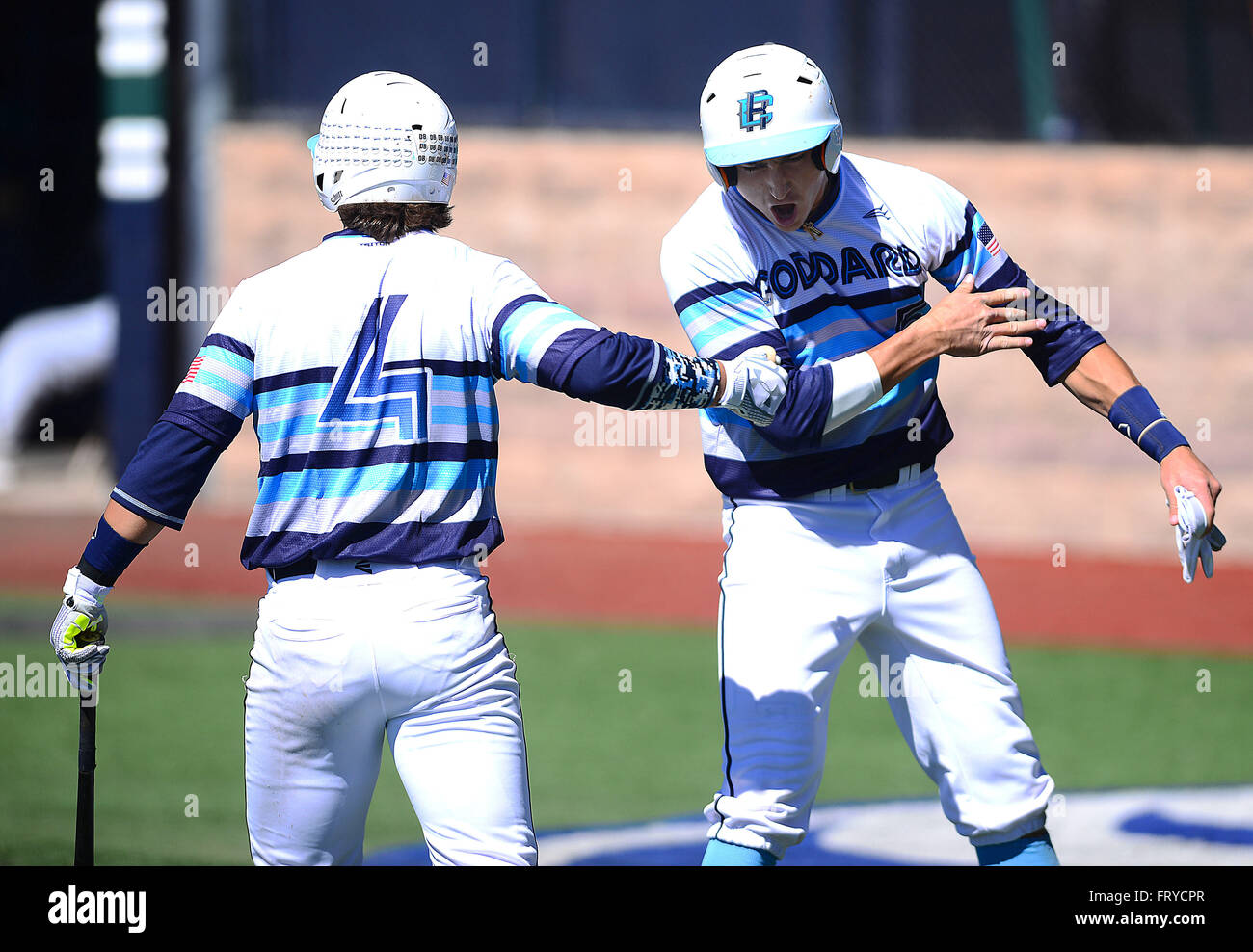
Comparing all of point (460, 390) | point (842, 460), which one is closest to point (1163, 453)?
point (842, 460)

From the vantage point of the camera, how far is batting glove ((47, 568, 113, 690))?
3.35 m

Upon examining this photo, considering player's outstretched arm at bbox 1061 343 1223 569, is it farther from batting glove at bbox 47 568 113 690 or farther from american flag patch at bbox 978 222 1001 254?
batting glove at bbox 47 568 113 690

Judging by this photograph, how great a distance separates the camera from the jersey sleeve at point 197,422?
10.1ft

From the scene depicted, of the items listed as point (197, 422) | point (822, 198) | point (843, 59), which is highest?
point (843, 59)

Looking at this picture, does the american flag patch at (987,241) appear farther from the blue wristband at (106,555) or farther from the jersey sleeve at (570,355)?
the blue wristband at (106,555)

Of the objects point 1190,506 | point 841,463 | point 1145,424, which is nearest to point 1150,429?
point 1145,424

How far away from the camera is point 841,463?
374 centimetres

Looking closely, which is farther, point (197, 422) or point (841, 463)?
point (841, 463)

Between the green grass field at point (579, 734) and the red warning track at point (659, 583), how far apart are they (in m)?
0.53

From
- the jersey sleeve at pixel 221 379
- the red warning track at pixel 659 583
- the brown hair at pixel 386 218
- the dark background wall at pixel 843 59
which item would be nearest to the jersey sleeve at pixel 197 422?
the jersey sleeve at pixel 221 379

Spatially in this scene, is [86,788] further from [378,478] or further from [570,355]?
[570,355]

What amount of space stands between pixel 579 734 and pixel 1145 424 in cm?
357

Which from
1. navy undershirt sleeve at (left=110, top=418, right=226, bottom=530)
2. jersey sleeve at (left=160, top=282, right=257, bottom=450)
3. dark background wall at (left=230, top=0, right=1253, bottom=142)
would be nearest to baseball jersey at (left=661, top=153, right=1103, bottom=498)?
jersey sleeve at (left=160, top=282, right=257, bottom=450)
